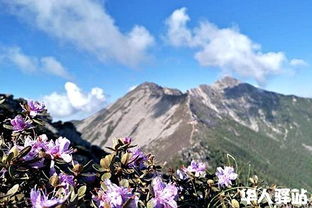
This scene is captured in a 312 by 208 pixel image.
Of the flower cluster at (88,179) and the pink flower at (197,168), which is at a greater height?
the pink flower at (197,168)

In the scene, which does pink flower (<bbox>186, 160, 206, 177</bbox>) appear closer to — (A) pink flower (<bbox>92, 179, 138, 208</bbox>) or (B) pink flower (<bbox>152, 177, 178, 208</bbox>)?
(B) pink flower (<bbox>152, 177, 178, 208</bbox>)

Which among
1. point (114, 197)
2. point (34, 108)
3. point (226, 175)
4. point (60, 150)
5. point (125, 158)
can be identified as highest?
point (226, 175)

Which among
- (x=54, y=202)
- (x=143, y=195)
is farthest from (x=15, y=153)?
(x=143, y=195)

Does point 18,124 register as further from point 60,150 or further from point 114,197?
point 114,197

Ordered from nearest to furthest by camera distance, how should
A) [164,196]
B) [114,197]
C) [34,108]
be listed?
[114,197] < [164,196] < [34,108]

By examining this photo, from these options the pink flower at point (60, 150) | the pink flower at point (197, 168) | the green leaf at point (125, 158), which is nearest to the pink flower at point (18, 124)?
the pink flower at point (60, 150)

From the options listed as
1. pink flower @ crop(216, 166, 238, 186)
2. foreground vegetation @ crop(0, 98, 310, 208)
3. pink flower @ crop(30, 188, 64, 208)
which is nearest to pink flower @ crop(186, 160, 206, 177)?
foreground vegetation @ crop(0, 98, 310, 208)

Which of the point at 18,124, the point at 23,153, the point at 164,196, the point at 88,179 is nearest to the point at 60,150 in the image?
the point at 88,179

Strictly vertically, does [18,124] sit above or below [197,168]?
below

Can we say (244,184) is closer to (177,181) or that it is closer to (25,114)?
(177,181)

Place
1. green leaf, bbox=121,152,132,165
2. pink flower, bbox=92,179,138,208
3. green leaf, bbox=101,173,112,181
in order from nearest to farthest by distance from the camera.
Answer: pink flower, bbox=92,179,138,208
green leaf, bbox=101,173,112,181
green leaf, bbox=121,152,132,165

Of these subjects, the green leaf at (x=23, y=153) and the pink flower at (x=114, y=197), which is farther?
the green leaf at (x=23, y=153)

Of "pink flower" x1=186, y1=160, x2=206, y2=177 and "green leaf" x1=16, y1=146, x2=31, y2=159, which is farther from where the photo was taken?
"pink flower" x1=186, y1=160, x2=206, y2=177

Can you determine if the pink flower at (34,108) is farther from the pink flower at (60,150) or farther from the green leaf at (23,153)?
the green leaf at (23,153)
